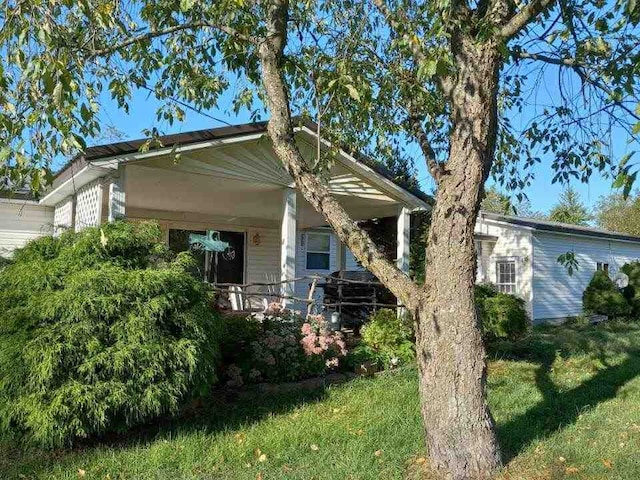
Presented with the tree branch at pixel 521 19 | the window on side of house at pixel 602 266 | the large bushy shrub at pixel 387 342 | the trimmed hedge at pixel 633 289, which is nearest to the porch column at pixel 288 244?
the large bushy shrub at pixel 387 342

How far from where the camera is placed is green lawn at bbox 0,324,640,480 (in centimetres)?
435

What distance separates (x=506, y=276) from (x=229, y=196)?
10.8m

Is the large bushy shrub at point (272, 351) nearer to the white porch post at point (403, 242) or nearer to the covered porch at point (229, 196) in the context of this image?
the covered porch at point (229, 196)

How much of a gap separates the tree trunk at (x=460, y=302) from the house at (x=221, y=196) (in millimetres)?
3484

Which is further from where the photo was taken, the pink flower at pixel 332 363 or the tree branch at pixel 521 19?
the pink flower at pixel 332 363

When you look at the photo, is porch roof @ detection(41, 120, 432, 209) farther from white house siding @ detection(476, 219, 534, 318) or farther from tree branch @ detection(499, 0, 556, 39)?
white house siding @ detection(476, 219, 534, 318)

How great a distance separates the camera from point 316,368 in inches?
279

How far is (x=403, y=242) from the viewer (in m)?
10.6

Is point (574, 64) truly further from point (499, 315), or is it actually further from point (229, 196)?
point (229, 196)

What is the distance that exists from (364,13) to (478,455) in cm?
532

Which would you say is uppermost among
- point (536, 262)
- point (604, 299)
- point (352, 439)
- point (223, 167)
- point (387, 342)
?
point (223, 167)

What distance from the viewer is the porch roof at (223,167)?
743cm

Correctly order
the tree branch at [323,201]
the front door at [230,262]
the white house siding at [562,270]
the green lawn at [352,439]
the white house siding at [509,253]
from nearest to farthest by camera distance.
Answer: the green lawn at [352,439] → the tree branch at [323,201] → the front door at [230,262] → the white house siding at [509,253] → the white house siding at [562,270]

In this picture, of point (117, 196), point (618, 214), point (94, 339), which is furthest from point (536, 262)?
point (618, 214)
